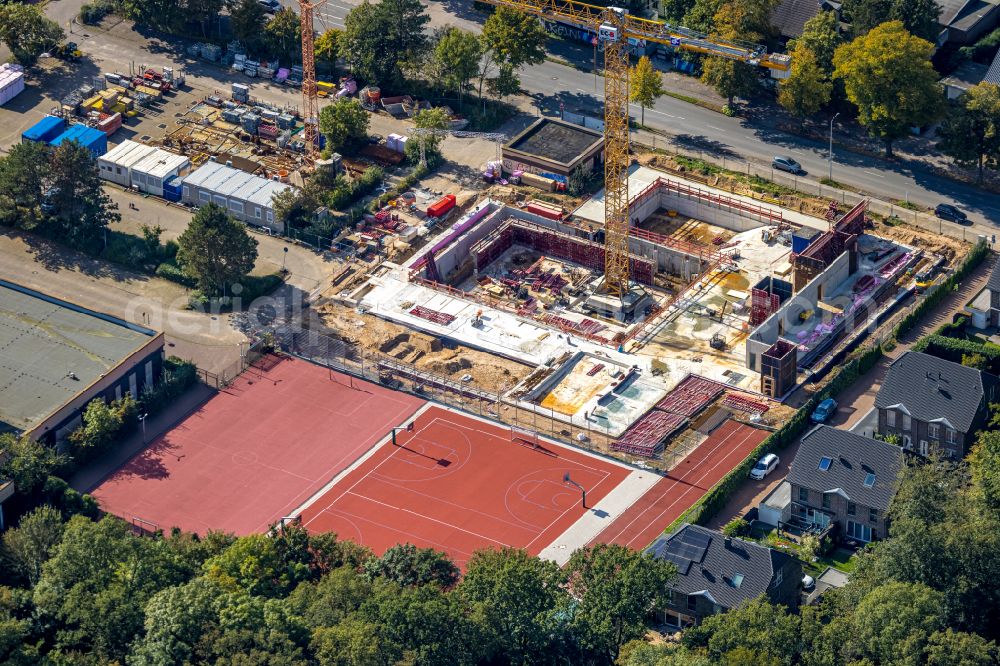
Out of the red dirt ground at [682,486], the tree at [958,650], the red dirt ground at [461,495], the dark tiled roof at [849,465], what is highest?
the tree at [958,650]

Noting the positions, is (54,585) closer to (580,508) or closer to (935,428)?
(580,508)

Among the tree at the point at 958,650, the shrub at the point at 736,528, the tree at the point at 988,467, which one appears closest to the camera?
the tree at the point at 958,650

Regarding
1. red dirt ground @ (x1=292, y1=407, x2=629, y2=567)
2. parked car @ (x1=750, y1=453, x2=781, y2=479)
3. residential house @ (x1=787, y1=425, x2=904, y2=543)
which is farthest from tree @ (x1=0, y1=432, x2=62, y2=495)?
residential house @ (x1=787, y1=425, x2=904, y2=543)

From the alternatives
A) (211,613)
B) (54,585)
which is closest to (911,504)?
(211,613)

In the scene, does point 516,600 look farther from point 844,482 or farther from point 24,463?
point 24,463

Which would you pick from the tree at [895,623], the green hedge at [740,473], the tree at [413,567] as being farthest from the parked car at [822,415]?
the tree at [413,567]

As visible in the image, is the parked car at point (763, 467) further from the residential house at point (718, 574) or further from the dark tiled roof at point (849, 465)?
the residential house at point (718, 574)

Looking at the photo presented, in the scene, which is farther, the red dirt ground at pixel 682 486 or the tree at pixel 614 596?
the red dirt ground at pixel 682 486
